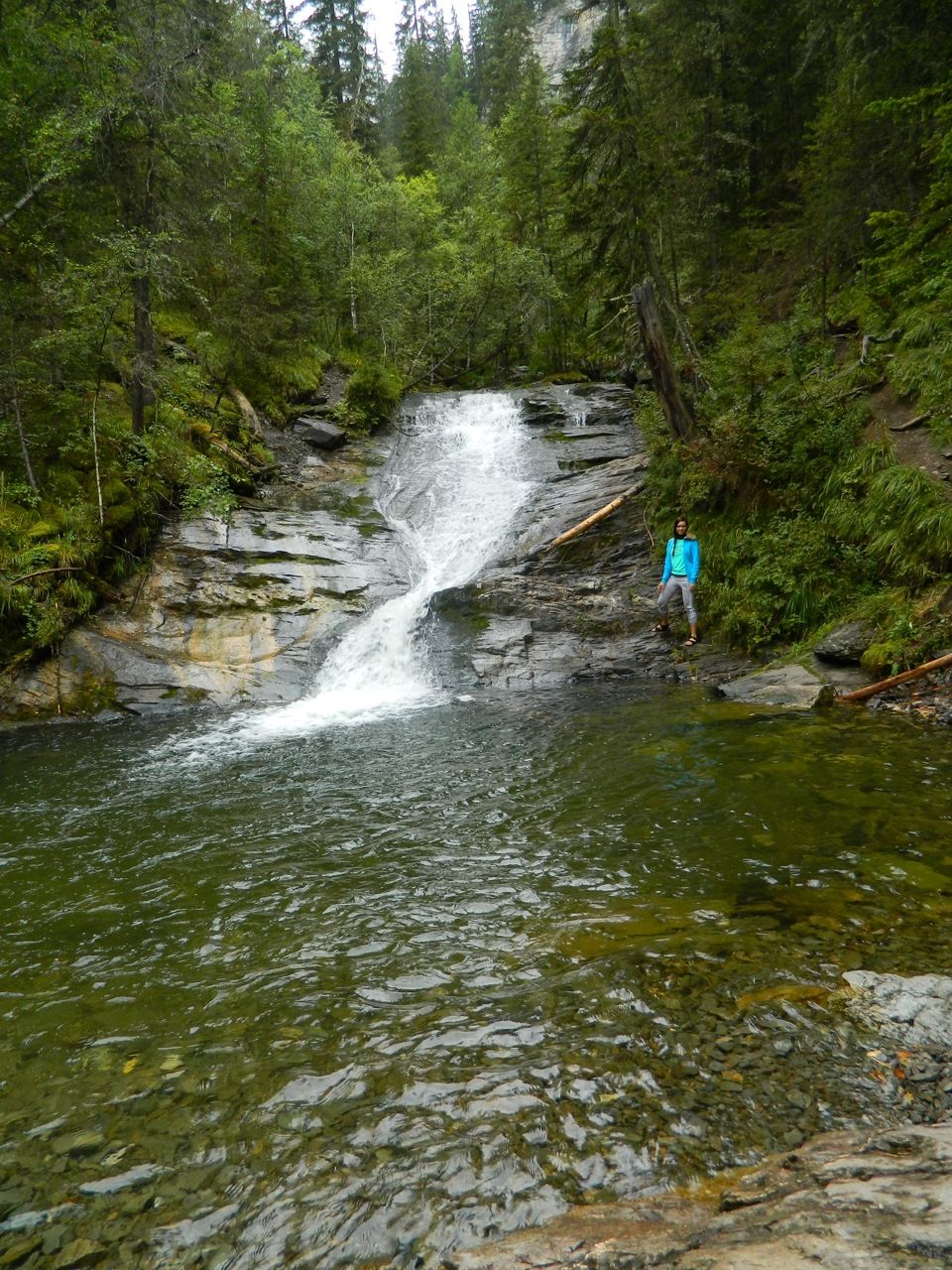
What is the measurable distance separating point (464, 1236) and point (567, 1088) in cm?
78

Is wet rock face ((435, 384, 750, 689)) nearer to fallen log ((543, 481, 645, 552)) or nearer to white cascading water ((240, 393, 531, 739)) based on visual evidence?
fallen log ((543, 481, 645, 552))

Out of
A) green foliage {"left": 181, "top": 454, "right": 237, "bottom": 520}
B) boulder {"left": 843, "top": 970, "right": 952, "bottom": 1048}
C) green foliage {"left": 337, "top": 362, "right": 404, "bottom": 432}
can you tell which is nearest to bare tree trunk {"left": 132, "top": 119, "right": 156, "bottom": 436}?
→ green foliage {"left": 181, "top": 454, "right": 237, "bottom": 520}

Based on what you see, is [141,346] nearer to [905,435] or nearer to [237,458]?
[237,458]

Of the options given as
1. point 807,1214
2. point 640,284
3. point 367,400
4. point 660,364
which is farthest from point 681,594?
point 367,400

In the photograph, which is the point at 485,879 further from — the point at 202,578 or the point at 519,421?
the point at 519,421

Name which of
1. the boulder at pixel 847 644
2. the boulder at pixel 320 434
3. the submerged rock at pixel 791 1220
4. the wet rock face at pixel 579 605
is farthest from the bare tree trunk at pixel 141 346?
the submerged rock at pixel 791 1220

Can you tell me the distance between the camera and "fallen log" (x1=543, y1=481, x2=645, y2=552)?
1486cm

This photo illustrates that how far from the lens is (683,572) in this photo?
12461 mm

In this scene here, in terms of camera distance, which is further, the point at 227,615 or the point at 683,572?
the point at 227,615

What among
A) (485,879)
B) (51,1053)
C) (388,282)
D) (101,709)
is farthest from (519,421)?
(51,1053)

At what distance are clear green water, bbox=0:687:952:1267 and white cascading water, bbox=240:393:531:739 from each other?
15.3ft

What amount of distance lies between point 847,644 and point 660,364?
24.8 ft

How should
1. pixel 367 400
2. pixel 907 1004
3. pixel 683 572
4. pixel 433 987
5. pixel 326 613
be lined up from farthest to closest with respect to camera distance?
pixel 367 400 → pixel 326 613 → pixel 683 572 → pixel 433 987 → pixel 907 1004

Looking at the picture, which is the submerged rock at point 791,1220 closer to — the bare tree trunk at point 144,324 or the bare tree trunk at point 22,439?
the bare tree trunk at point 22,439
